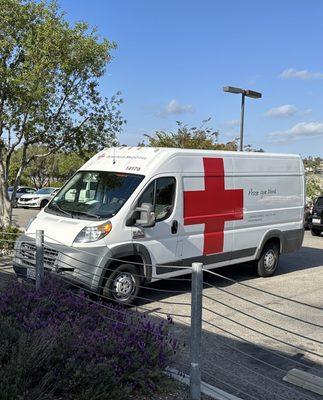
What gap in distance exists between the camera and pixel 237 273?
10.4 metres

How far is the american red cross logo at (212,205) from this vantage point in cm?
803

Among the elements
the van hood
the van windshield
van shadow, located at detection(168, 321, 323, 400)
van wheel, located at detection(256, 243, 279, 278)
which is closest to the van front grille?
the van hood

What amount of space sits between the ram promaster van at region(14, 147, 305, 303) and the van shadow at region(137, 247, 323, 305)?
1.73 ft

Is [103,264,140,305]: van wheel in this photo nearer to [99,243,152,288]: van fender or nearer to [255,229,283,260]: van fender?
[99,243,152,288]: van fender

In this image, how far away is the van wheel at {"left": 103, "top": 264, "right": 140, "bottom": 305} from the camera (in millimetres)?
6855

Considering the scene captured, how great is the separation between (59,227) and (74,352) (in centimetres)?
376

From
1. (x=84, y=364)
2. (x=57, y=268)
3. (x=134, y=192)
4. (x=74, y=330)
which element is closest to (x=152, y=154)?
(x=134, y=192)

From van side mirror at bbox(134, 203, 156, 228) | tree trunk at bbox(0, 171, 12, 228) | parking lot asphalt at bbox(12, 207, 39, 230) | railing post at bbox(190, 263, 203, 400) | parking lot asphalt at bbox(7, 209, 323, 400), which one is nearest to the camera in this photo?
railing post at bbox(190, 263, 203, 400)

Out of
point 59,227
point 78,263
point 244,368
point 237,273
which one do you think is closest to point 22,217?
Answer: point 237,273

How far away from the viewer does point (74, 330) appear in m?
3.96

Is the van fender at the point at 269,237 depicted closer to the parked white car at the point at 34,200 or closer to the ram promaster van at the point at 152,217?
the ram promaster van at the point at 152,217

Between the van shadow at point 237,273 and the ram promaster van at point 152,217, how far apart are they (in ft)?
1.73

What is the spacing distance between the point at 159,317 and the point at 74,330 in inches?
115

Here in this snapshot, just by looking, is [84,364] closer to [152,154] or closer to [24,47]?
[152,154]
